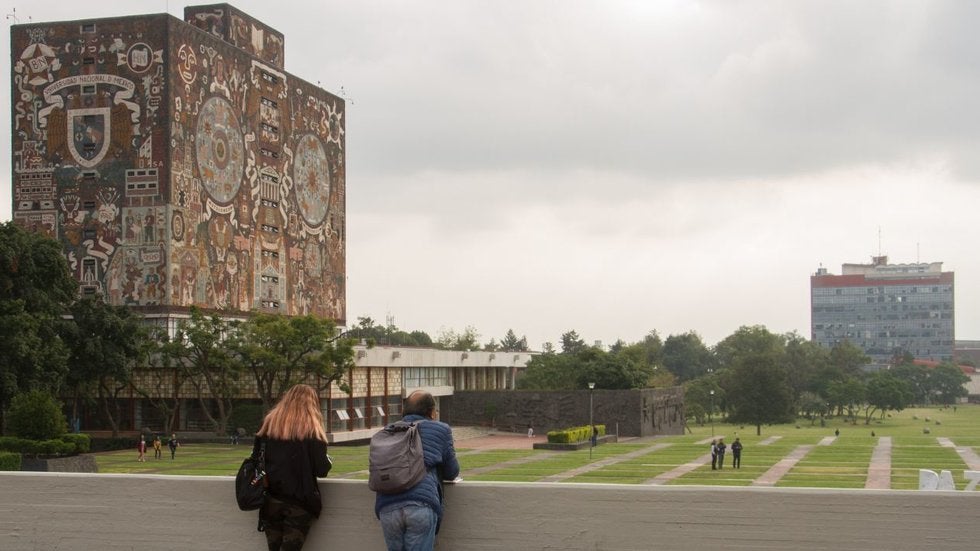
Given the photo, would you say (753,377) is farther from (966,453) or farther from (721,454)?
(721,454)

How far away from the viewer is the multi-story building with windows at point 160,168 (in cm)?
4947

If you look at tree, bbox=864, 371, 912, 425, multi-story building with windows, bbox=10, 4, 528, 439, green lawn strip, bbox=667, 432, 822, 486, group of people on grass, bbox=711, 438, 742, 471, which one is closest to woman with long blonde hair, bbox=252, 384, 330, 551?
green lawn strip, bbox=667, 432, 822, 486

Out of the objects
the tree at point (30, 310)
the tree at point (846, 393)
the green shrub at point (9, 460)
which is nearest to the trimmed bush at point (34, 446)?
the green shrub at point (9, 460)

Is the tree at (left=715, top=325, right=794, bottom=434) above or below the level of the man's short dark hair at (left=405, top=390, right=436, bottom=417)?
below

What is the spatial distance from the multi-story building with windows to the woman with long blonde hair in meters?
44.3

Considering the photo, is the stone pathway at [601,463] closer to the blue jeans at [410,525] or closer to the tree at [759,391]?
the blue jeans at [410,525]

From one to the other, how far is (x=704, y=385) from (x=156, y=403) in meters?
53.8

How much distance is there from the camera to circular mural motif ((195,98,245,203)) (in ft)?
169

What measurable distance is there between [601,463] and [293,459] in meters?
35.9

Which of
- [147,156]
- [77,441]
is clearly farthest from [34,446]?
[147,156]

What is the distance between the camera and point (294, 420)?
6414mm

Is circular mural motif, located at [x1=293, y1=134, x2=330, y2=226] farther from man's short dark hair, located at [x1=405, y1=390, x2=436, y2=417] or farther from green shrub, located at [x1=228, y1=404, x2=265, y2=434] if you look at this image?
man's short dark hair, located at [x1=405, y1=390, x2=436, y2=417]

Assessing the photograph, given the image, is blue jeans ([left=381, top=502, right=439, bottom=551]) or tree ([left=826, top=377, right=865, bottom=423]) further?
tree ([left=826, top=377, right=865, bottom=423])

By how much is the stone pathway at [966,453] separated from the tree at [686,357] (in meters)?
84.9
